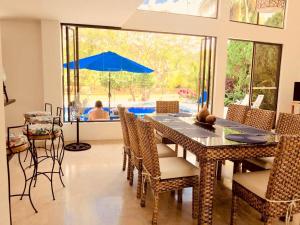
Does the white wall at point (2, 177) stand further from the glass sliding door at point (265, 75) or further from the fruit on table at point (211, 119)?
the glass sliding door at point (265, 75)

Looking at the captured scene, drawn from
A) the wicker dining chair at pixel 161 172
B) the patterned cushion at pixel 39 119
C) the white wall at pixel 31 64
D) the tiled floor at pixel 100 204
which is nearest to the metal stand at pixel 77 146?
the white wall at pixel 31 64

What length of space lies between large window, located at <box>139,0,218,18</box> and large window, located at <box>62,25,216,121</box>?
570 millimetres

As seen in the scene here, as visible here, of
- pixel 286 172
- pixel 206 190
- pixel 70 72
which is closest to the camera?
pixel 286 172

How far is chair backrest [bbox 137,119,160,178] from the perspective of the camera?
2322 millimetres

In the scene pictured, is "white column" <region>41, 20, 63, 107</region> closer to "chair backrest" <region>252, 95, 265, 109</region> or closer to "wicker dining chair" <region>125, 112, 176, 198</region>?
"wicker dining chair" <region>125, 112, 176, 198</region>

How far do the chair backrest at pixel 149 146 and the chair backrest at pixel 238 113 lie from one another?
1.98 m

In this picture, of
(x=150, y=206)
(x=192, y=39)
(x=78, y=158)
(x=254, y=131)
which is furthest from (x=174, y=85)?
(x=150, y=206)

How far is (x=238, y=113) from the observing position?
4000mm

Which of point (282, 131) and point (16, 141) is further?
point (282, 131)

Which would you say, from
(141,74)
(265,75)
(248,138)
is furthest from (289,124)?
(265,75)

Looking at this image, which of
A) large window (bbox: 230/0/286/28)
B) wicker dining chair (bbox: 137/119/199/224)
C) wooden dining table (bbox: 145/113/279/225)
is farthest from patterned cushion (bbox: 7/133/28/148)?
large window (bbox: 230/0/286/28)

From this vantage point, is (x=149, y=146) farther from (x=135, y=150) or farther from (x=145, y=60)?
(x=145, y=60)

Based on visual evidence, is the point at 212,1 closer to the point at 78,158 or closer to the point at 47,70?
the point at 47,70

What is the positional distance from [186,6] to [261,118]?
3.34m
